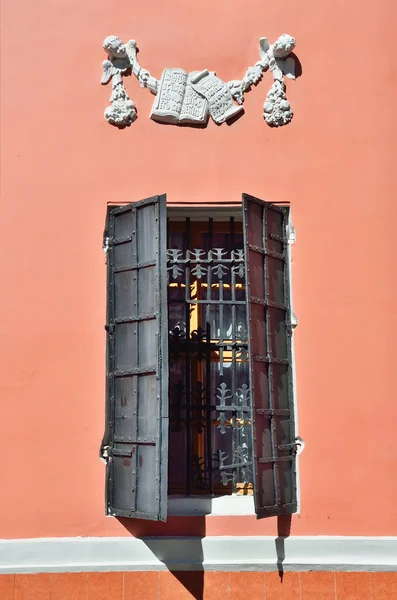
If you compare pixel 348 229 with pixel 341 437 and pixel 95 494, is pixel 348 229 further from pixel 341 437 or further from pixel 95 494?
pixel 95 494

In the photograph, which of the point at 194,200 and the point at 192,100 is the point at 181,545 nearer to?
the point at 194,200

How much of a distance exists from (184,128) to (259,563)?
2.81m

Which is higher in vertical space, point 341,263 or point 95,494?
point 341,263

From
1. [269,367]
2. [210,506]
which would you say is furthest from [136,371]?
[210,506]

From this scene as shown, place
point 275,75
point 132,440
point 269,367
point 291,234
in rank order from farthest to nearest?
point 275,75 → point 291,234 → point 269,367 → point 132,440

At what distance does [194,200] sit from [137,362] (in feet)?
3.78

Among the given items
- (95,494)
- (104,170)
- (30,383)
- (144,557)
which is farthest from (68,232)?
(144,557)

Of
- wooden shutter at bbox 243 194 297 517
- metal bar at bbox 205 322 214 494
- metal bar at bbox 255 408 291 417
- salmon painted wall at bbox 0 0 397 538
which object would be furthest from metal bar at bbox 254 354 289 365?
metal bar at bbox 205 322 214 494

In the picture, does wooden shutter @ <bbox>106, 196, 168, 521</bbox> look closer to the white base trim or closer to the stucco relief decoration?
the white base trim

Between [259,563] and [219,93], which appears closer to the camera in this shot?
[259,563]

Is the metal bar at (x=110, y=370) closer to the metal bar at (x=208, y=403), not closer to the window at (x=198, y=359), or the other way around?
the window at (x=198, y=359)

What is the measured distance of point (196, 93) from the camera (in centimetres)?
517

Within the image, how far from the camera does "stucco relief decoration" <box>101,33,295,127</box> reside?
16.9ft

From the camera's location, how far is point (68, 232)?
5.09 metres
